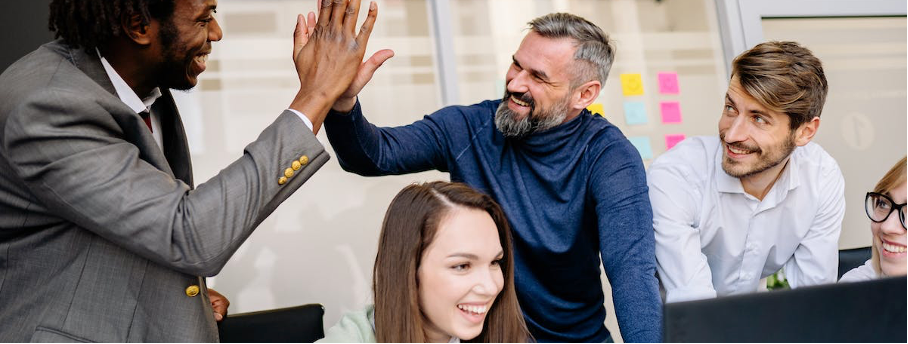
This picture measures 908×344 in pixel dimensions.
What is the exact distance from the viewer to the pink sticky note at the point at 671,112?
3.48 metres

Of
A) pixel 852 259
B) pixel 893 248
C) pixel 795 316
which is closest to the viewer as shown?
pixel 795 316

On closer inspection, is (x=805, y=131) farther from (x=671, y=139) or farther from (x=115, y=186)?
(x=115, y=186)

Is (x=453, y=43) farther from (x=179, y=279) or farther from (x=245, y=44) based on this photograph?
(x=179, y=279)

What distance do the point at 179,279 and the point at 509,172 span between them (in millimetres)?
961

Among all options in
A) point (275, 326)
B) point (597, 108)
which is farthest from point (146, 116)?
point (597, 108)

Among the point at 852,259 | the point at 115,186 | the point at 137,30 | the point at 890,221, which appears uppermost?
the point at 137,30

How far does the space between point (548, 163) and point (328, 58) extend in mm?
774

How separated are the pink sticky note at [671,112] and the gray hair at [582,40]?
4.35ft

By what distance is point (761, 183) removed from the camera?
6.97 ft

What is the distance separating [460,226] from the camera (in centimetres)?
152

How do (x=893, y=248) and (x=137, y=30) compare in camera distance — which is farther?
(x=893, y=248)

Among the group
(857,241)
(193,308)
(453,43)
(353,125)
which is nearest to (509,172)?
(353,125)

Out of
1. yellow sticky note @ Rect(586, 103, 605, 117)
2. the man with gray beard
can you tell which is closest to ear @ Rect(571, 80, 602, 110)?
the man with gray beard

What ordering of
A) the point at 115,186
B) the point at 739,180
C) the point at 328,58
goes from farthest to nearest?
the point at 739,180, the point at 328,58, the point at 115,186
